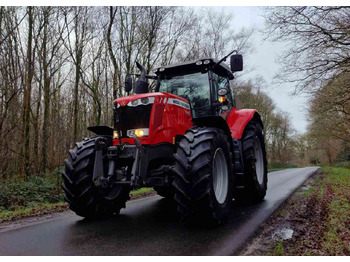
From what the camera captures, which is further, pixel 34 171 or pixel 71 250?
pixel 34 171

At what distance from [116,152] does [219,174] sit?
62.5 inches

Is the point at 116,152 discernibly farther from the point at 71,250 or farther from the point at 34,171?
the point at 34,171

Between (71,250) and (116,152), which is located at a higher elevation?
(116,152)

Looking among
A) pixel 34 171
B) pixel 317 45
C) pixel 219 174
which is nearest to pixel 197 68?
pixel 219 174

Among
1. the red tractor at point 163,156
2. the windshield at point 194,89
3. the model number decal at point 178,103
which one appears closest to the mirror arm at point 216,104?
the red tractor at point 163,156

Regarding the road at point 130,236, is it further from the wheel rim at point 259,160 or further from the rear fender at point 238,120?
the wheel rim at point 259,160

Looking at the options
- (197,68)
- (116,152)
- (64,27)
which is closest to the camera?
(116,152)

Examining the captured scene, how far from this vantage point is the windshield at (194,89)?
5.52m

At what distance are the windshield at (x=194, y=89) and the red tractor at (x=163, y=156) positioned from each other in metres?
0.02

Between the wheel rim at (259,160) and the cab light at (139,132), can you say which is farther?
the wheel rim at (259,160)

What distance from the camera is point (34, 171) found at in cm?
1197

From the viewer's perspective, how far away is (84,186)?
14.5 ft

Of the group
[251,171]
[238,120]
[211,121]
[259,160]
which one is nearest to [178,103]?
[211,121]

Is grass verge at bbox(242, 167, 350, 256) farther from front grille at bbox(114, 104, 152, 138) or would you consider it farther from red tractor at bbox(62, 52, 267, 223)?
front grille at bbox(114, 104, 152, 138)
